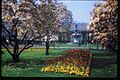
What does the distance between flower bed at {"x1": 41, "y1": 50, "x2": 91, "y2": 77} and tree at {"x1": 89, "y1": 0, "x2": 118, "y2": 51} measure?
49 centimetres

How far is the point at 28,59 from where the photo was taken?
627 centimetres

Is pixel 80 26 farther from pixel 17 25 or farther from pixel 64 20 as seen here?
pixel 17 25

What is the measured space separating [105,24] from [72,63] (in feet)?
3.72

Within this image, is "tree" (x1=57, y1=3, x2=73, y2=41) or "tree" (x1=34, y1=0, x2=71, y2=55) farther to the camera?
"tree" (x1=34, y1=0, x2=71, y2=55)

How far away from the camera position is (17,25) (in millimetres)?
6305

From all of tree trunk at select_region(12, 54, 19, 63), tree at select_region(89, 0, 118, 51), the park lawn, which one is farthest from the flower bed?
tree trunk at select_region(12, 54, 19, 63)

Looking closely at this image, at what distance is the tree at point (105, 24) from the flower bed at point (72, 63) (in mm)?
487

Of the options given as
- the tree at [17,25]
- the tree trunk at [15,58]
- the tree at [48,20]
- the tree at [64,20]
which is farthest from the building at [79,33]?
the tree trunk at [15,58]

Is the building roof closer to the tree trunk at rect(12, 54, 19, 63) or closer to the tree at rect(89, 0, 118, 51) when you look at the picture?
the tree at rect(89, 0, 118, 51)

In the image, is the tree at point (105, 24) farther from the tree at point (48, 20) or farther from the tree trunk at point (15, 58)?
the tree trunk at point (15, 58)

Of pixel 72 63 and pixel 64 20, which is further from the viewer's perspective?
pixel 64 20

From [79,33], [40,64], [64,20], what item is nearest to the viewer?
[40,64]

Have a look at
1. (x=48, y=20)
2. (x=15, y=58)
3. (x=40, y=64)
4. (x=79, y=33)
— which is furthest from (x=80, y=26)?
(x=15, y=58)

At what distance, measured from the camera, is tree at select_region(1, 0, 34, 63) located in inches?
241
